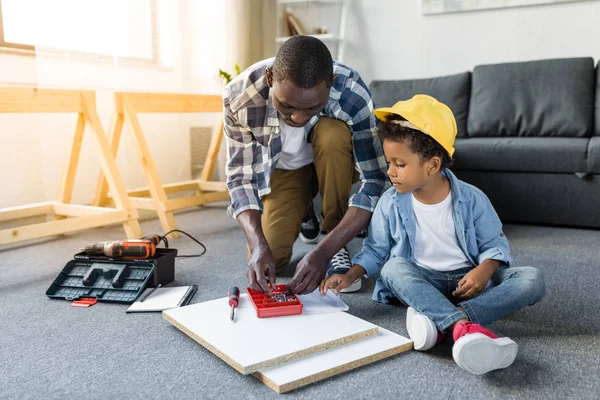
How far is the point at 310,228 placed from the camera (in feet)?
6.83

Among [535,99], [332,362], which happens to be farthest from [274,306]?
[535,99]

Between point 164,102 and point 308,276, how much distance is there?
144cm

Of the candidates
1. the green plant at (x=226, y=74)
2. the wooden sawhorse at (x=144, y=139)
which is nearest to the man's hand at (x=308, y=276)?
the wooden sawhorse at (x=144, y=139)

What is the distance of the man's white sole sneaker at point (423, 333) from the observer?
108 cm

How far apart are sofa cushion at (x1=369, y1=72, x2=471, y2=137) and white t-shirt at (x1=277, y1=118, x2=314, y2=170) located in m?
1.40

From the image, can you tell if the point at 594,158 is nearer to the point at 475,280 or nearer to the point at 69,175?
the point at 475,280

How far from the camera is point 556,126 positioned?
2.67 m

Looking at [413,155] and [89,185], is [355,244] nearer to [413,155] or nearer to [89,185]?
[413,155]

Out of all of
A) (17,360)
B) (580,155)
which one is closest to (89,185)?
(17,360)

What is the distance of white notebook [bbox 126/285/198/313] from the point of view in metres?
1.38

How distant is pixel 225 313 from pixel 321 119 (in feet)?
2.30

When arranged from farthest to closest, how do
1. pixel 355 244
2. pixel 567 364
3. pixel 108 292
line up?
pixel 355 244, pixel 108 292, pixel 567 364

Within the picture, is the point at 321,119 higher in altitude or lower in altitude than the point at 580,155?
higher

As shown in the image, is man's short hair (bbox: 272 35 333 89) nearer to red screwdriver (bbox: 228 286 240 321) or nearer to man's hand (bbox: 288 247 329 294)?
man's hand (bbox: 288 247 329 294)
